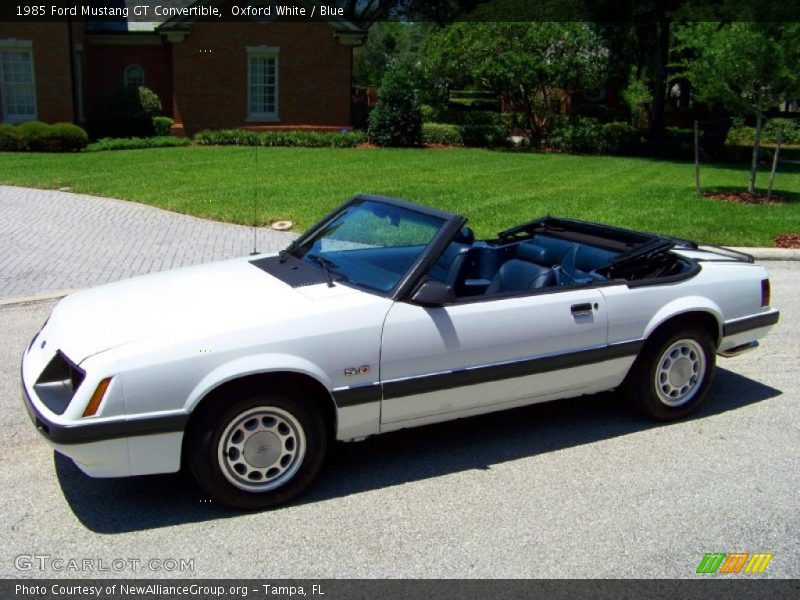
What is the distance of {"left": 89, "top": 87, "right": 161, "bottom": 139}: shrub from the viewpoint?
89.2 feet

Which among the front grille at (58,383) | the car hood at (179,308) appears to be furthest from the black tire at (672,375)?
the front grille at (58,383)

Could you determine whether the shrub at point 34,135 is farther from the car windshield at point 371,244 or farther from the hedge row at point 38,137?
the car windshield at point 371,244

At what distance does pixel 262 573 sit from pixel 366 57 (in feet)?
194

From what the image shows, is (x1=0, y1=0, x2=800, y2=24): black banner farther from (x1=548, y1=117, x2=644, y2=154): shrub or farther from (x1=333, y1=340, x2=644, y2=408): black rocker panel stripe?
(x1=333, y1=340, x2=644, y2=408): black rocker panel stripe

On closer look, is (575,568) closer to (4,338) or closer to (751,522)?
(751,522)

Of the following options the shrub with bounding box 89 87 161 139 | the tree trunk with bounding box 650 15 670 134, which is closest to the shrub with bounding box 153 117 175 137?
the shrub with bounding box 89 87 161 139

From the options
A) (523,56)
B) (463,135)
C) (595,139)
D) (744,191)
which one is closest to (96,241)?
(744,191)

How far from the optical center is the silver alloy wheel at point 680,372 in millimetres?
5180

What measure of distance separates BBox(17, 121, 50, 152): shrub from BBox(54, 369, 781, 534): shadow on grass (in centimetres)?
2107

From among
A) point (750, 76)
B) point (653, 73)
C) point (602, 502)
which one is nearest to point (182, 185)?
point (750, 76)

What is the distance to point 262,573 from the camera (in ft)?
11.5

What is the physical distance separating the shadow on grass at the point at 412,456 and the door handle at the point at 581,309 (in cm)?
84

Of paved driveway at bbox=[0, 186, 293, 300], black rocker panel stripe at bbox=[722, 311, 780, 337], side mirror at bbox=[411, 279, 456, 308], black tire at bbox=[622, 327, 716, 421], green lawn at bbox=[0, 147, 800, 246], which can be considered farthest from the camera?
green lawn at bbox=[0, 147, 800, 246]

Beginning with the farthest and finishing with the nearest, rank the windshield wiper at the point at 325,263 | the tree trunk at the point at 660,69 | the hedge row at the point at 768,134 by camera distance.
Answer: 1. the hedge row at the point at 768,134
2. the tree trunk at the point at 660,69
3. the windshield wiper at the point at 325,263
